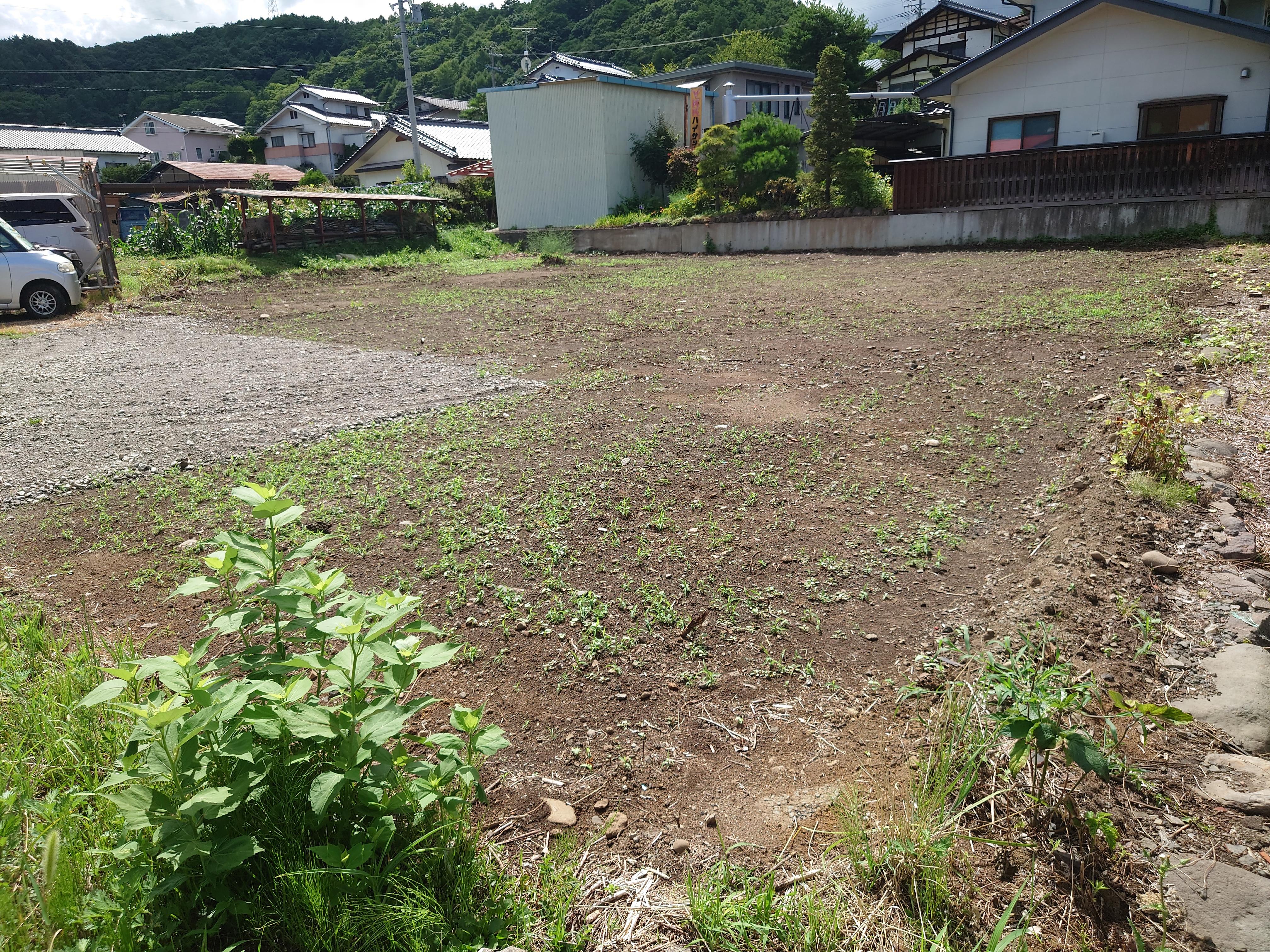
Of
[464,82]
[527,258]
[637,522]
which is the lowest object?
[637,522]

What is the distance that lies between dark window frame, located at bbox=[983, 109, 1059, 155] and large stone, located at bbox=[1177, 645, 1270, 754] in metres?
15.2

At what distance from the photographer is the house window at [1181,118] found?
1423 cm

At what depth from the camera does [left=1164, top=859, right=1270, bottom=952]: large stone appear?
166 centimetres

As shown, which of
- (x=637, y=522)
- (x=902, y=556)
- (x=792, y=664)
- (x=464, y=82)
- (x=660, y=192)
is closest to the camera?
(x=792, y=664)

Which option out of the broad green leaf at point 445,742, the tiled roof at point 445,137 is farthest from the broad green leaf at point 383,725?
the tiled roof at point 445,137

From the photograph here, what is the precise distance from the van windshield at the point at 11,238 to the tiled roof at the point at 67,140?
1197 inches

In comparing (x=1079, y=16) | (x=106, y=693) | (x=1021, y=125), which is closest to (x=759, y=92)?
(x=1021, y=125)

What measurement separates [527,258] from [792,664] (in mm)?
17291

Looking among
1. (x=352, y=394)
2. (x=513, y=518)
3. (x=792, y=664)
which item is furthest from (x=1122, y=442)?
(x=352, y=394)

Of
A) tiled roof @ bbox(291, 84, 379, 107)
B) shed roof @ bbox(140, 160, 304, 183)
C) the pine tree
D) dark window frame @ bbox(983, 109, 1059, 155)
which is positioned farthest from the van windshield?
tiled roof @ bbox(291, 84, 379, 107)

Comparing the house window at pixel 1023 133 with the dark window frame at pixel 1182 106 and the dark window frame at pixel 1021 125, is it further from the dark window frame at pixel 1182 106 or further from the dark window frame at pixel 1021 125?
the dark window frame at pixel 1182 106

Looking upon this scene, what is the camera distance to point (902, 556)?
3430 millimetres

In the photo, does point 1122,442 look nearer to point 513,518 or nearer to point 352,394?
point 513,518

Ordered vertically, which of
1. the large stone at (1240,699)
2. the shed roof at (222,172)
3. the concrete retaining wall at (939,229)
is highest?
the shed roof at (222,172)
